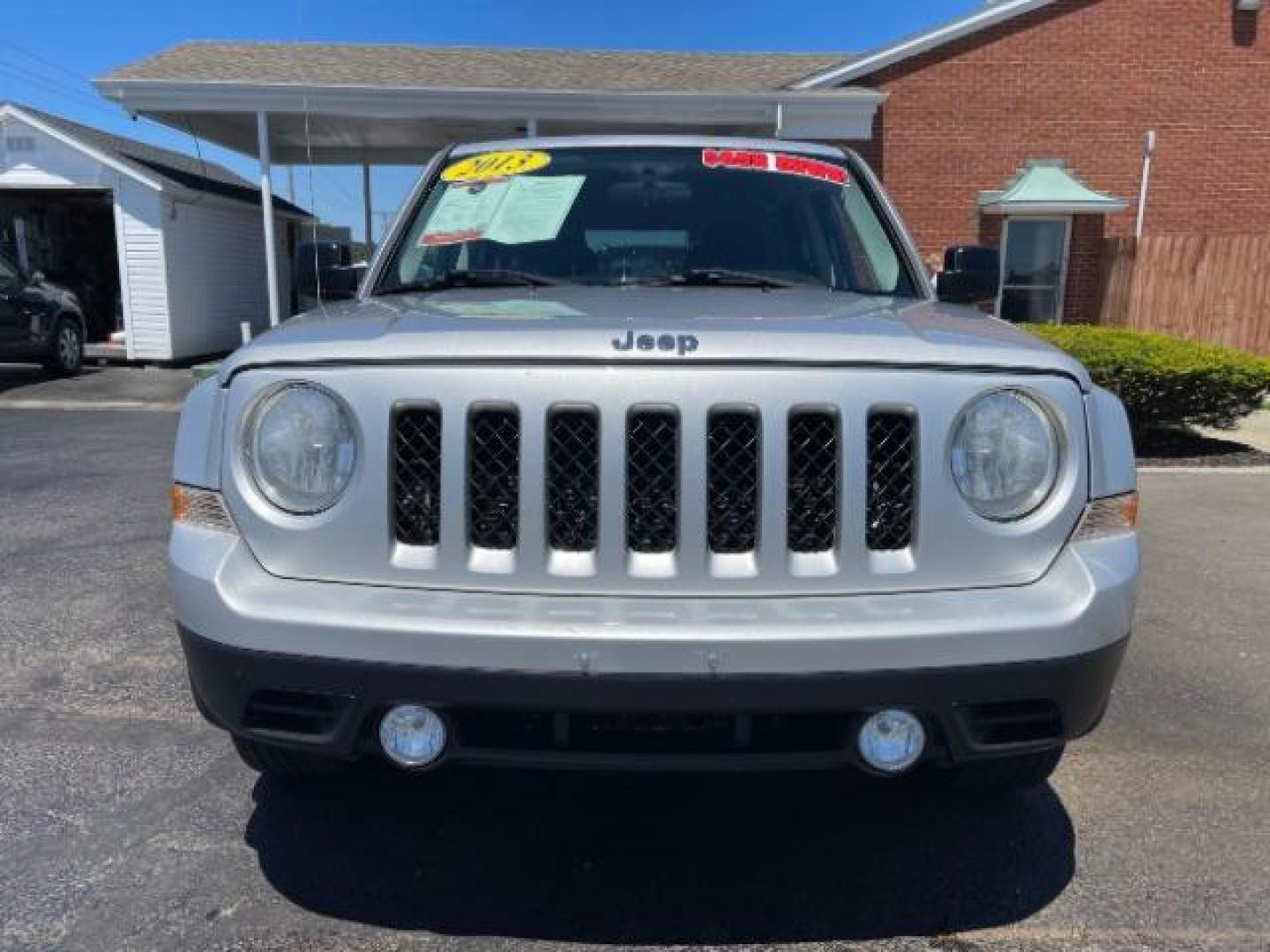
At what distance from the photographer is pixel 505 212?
324cm

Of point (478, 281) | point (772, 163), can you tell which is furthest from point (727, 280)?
point (772, 163)

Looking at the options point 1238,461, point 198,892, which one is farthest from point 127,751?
point 1238,461

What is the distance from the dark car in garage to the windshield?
37.1 feet

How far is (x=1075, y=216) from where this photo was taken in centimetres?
1358

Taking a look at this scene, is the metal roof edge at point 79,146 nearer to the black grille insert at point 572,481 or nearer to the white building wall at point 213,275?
the white building wall at point 213,275

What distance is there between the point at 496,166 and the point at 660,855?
7.54ft

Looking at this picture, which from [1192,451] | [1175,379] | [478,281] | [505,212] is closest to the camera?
[478,281]

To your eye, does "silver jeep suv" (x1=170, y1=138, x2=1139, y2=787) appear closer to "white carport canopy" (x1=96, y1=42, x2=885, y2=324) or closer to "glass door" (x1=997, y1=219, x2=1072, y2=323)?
"white carport canopy" (x1=96, y1=42, x2=885, y2=324)

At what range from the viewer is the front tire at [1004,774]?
95.3 inches

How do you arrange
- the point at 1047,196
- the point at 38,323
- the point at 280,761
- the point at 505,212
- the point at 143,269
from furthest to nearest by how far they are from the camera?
the point at 143,269 → the point at 1047,196 → the point at 38,323 → the point at 505,212 → the point at 280,761

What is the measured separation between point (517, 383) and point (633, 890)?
126cm

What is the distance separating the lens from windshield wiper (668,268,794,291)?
2.91 m

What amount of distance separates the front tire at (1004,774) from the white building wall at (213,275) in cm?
1494

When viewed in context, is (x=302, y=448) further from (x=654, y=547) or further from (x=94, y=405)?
(x=94, y=405)
